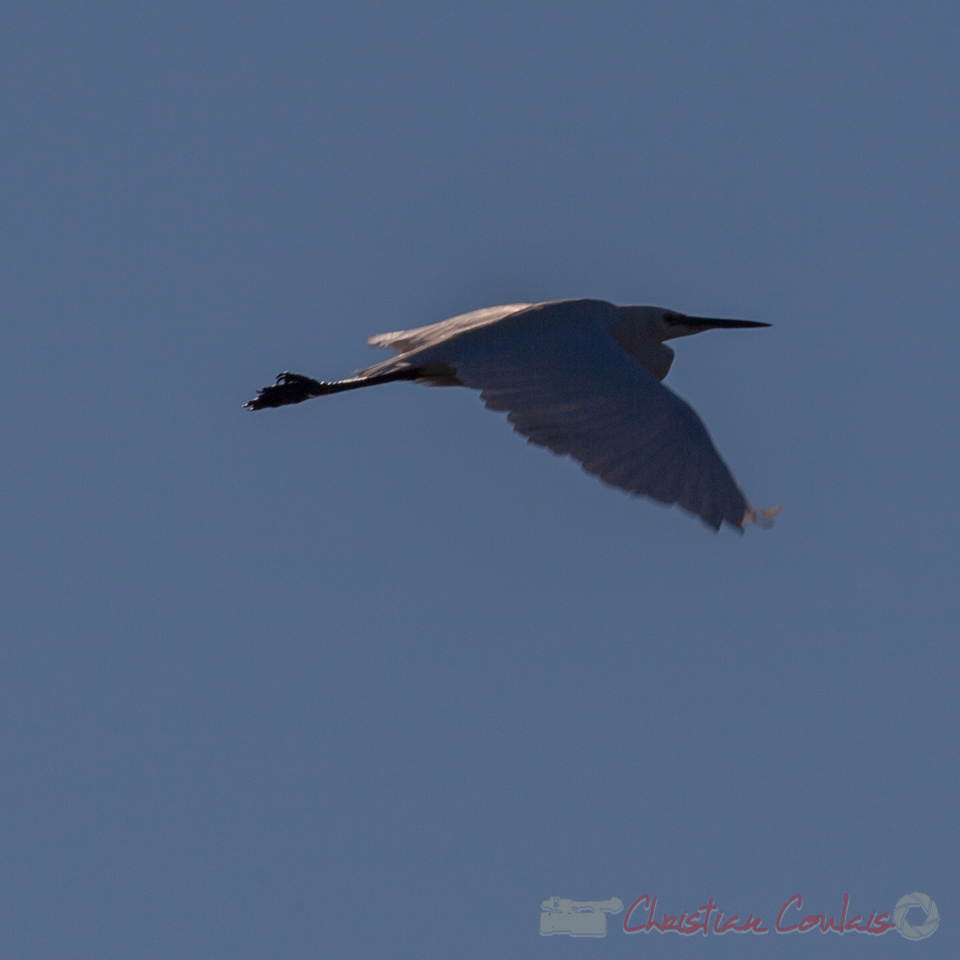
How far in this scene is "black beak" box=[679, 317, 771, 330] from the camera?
1198 centimetres

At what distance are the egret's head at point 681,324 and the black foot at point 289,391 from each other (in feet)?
7.92

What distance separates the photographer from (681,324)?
468 inches

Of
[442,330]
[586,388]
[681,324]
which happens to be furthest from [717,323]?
[586,388]

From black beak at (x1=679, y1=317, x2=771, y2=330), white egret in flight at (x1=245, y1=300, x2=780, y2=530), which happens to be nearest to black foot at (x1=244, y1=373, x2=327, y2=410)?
white egret in flight at (x1=245, y1=300, x2=780, y2=530)

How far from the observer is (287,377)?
11.6 metres

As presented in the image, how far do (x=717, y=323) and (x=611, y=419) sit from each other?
3367 mm

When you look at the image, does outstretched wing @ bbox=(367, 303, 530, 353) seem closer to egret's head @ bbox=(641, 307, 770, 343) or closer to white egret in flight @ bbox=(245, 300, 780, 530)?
white egret in flight @ bbox=(245, 300, 780, 530)

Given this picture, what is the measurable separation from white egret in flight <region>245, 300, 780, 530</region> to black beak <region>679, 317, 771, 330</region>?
20.8 inches

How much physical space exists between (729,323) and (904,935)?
14.8 ft

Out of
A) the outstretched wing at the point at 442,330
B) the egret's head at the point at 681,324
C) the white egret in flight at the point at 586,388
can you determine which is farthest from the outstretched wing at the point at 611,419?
the egret's head at the point at 681,324

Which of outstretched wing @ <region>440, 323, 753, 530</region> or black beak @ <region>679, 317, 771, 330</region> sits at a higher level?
black beak @ <region>679, 317, 771, 330</region>

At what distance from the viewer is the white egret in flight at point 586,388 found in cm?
880

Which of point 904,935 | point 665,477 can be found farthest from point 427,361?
point 904,935

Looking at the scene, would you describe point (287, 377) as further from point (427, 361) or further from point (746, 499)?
point (746, 499)
